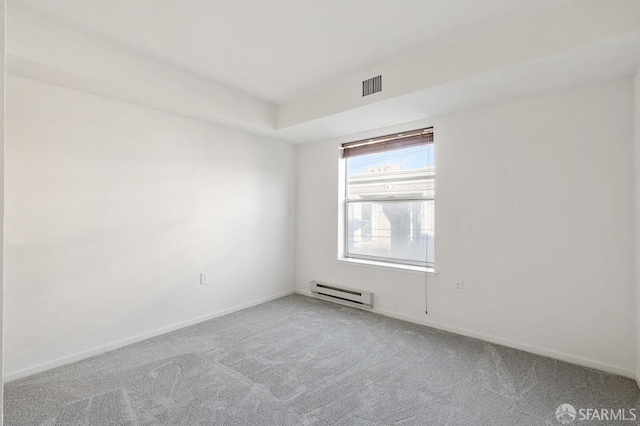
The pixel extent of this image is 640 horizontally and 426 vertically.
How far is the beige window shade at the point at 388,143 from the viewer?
3.56m

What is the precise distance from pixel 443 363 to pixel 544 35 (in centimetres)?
253

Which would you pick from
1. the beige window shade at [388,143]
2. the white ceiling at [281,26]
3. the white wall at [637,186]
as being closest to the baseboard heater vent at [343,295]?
the beige window shade at [388,143]

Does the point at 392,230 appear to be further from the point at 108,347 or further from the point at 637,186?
the point at 108,347

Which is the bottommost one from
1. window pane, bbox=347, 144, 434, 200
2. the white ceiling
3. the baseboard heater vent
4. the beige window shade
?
the baseboard heater vent

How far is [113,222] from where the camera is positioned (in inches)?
115

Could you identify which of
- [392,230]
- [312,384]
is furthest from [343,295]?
[312,384]

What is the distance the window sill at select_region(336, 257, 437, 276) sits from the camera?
350cm

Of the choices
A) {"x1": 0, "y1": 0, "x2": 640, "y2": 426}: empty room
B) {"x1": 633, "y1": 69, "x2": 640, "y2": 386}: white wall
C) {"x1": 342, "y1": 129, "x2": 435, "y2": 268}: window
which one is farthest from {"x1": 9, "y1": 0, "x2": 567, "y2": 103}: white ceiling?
{"x1": 342, "y1": 129, "x2": 435, "y2": 268}: window

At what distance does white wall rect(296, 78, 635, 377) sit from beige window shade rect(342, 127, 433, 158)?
118 millimetres

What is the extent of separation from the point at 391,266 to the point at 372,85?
2028 millimetres

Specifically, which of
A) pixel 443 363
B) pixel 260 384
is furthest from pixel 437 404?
pixel 260 384

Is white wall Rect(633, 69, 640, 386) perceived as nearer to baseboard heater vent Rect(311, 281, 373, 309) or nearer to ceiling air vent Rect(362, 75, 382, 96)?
ceiling air vent Rect(362, 75, 382, 96)

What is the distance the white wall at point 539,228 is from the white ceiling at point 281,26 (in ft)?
3.20

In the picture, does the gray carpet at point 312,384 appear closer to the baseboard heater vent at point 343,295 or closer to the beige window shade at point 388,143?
the baseboard heater vent at point 343,295
